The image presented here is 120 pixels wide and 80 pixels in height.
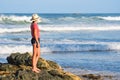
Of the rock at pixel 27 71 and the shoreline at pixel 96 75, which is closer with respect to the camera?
the rock at pixel 27 71

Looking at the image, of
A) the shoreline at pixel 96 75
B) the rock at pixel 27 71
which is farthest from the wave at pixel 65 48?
the rock at pixel 27 71

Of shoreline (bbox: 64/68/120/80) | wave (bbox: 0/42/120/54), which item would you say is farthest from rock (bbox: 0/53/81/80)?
wave (bbox: 0/42/120/54)

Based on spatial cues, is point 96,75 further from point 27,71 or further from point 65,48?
point 65,48

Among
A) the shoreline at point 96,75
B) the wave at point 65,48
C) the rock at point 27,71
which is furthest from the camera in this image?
the wave at point 65,48

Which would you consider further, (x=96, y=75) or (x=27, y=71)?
(x=96, y=75)

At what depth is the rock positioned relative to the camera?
10.4 metres

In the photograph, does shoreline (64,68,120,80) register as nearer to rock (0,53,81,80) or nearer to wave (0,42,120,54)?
rock (0,53,81,80)

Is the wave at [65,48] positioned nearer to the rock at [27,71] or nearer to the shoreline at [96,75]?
the shoreline at [96,75]

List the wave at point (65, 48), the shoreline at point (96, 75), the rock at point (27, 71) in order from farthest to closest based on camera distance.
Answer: the wave at point (65, 48), the shoreline at point (96, 75), the rock at point (27, 71)

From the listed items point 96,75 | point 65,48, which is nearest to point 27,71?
point 96,75

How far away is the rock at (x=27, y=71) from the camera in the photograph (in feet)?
34.0

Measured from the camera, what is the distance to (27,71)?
10578mm

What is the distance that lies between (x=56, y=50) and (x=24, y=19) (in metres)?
34.4

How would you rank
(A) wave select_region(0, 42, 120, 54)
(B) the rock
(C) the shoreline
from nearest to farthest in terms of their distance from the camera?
(B) the rock, (C) the shoreline, (A) wave select_region(0, 42, 120, 54)
